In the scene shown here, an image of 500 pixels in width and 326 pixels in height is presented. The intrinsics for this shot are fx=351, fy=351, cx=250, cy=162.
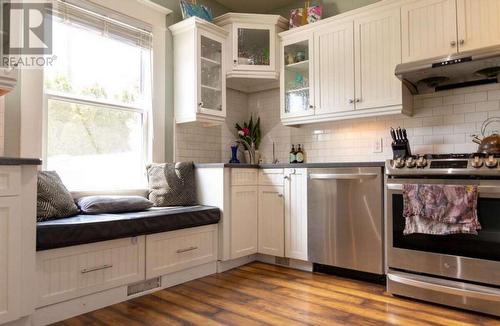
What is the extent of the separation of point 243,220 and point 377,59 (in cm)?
182

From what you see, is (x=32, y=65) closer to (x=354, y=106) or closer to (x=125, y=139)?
(x=125, y=139)

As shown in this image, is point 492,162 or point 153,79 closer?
point 492,162

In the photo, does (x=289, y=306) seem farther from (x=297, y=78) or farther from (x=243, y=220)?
(x=297, y=78)

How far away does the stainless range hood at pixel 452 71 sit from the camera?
238cm

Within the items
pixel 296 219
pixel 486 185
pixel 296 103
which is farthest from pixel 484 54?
pixel 296 219

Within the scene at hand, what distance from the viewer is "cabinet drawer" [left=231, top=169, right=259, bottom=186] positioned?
313cm

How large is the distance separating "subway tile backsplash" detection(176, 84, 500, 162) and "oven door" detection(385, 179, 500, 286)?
2.49 ft

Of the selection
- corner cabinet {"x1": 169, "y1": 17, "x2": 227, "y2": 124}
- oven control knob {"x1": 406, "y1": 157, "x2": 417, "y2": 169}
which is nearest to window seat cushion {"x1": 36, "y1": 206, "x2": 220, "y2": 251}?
corner cabinet {"x1": 169, "y1": 17, "x2": 227, "y2": 124}

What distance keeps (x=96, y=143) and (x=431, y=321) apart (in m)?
2.72

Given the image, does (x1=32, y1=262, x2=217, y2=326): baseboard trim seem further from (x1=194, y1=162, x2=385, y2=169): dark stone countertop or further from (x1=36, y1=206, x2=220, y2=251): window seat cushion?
(x1=194, y1=162, x2=385, y2=169): dark stone countertop

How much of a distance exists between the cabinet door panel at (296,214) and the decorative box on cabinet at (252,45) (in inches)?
44.9

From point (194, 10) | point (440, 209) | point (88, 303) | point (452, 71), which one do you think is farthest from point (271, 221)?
point (194, 10)

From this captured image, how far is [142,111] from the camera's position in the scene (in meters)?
3.28

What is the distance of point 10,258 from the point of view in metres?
1.75
